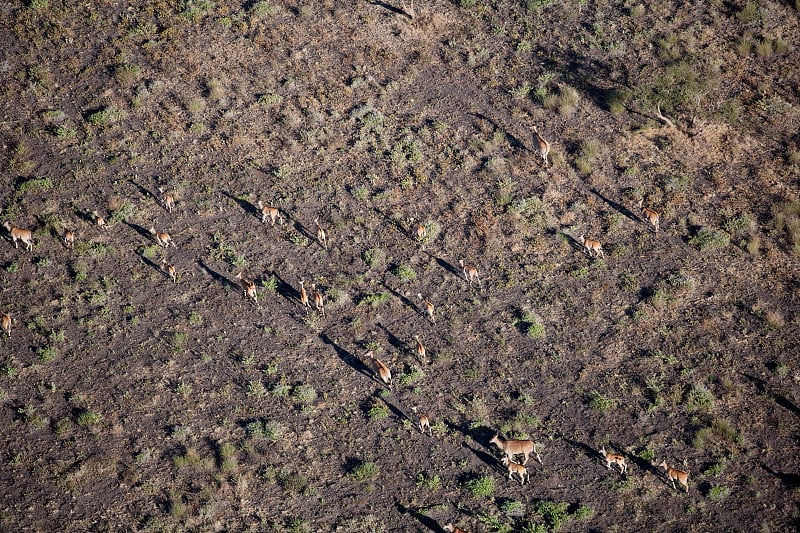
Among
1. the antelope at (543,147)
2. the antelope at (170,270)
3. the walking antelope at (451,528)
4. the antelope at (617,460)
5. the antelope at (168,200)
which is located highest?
the antelope at (543,147)

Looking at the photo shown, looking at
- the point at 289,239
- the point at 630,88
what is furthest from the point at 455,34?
the point at 289,239

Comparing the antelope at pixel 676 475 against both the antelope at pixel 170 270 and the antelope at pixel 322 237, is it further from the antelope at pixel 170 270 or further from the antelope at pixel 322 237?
the antelope at pixel 170 270

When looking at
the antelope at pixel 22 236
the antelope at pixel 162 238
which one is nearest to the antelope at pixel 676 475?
the antelope at pixel 162 238

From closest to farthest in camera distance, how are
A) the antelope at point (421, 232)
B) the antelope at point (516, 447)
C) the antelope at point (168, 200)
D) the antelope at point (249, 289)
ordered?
the antelope at point (516, 447), the antelope at point (249, 289), the antelope at point (421, 232), the antelope at point (168, 200)

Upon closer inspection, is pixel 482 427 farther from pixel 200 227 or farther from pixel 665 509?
pixel 200 227

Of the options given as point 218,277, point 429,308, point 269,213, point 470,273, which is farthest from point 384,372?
point 269,213

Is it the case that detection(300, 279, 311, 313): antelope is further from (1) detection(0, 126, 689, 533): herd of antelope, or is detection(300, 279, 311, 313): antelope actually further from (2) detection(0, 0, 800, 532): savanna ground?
(2) detection(0, 0, 800, 532): savanna ground
